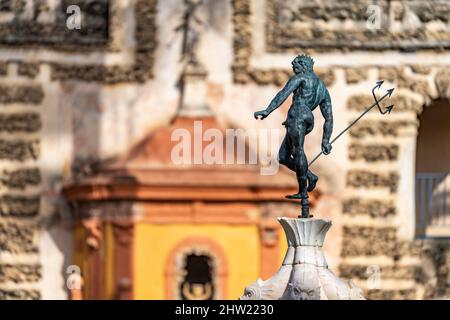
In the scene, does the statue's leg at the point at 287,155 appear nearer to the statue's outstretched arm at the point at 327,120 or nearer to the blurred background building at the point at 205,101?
the statue's outstretched arm at the point at 327,120

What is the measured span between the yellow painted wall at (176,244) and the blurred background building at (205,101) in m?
0.79

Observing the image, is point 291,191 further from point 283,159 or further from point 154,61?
point 283,159

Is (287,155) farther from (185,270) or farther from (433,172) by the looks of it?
(433,172)

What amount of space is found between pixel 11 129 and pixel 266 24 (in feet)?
12.9

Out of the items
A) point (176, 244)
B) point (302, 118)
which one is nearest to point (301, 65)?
point (302, 118)

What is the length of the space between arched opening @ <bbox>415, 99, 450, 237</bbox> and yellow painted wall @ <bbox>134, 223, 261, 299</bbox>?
11.4 ft

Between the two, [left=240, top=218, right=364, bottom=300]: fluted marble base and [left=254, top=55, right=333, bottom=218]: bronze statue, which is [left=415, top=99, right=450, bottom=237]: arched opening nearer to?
[left=254, top=55, right=333, bottom=218]: bronze statue

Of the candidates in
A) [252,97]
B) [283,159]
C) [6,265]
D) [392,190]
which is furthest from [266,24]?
[283,159]

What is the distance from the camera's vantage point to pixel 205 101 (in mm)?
30000

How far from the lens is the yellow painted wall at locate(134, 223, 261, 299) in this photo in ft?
95.4

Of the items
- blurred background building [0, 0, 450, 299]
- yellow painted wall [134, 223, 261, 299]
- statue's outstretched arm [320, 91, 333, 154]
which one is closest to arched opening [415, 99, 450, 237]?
blurred background building [0, 0, 450, 299]

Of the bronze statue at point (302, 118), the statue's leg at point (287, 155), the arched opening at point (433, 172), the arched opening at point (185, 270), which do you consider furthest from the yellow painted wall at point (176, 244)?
the bronze statue at point (302, 118)

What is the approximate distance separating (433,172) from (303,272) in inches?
424

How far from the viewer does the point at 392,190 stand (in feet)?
98.9
